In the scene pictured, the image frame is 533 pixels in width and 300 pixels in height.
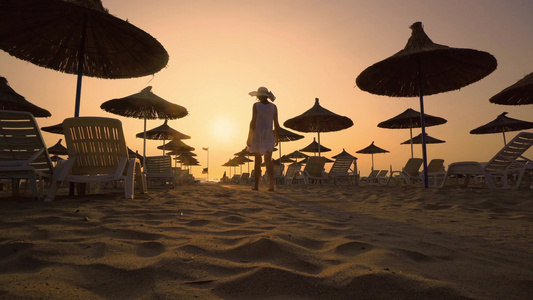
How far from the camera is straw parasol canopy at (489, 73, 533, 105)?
7.44 meters

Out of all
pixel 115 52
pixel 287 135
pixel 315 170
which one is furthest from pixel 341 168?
pixel 115 52

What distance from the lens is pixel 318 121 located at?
1043cm

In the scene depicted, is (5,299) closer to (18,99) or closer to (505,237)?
(505,237)

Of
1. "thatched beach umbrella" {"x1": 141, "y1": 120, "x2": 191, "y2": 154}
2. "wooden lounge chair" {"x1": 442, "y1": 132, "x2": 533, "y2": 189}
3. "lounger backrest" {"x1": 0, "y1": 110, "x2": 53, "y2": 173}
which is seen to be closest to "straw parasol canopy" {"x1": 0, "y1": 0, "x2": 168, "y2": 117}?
"lounger backrest" {"x1": 0, "y1": 110, "x2": 53, "y2": 173}

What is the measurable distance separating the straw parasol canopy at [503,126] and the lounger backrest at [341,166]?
648 centimetres

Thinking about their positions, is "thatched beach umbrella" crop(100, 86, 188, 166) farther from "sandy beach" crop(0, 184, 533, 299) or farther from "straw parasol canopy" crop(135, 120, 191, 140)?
"sandy beach" crop(0, 184, 533, 299)

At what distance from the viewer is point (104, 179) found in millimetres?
3354

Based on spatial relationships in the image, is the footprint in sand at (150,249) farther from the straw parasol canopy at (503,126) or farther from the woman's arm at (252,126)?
the straw parasol canopy at (503,126)

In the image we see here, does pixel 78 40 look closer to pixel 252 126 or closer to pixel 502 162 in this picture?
pixel 252 126

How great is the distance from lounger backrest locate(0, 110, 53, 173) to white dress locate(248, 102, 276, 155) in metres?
3.28

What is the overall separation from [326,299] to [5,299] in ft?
3.02

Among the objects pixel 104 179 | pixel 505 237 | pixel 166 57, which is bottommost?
pixel 505 237

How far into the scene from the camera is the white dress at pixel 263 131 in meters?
5.50

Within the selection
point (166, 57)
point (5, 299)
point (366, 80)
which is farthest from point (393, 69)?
point (5, 299)
